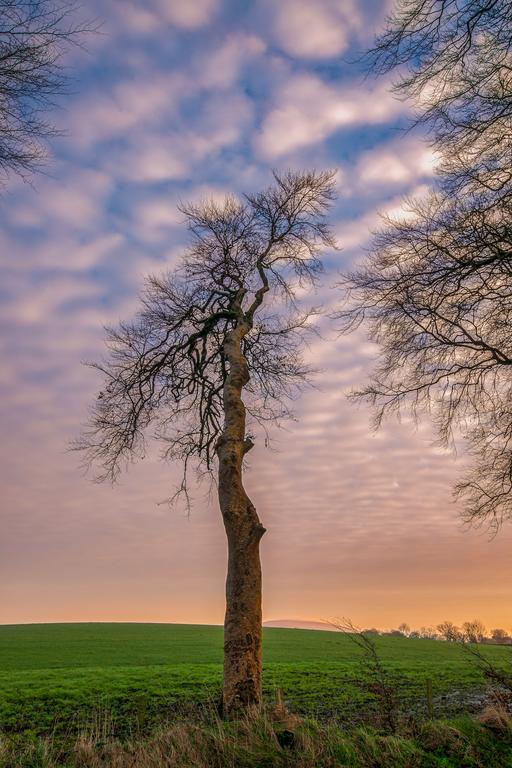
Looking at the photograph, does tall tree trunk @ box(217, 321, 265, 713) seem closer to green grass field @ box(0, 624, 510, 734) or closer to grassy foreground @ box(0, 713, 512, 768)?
green grass field @ box(0, 624, 510, 734)

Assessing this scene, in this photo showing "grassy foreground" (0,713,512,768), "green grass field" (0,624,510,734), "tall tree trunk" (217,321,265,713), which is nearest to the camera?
"grassy foreground" (0,713,512,768)

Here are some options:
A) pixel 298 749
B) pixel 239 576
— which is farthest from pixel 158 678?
pixel 298 749

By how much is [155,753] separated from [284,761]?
1443mm

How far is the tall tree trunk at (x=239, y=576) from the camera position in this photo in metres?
11.4

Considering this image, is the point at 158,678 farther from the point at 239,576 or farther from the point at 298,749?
the point at 298,749

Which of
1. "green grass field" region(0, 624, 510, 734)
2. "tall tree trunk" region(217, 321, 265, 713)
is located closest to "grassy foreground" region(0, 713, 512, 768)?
"green grass field" region(0, 624, 510, 734)

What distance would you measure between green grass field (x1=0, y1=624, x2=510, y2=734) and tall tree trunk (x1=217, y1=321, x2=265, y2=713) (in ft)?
2.42

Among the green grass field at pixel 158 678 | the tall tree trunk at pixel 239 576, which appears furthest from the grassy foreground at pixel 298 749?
the tall tree trunk at pixel 239 576

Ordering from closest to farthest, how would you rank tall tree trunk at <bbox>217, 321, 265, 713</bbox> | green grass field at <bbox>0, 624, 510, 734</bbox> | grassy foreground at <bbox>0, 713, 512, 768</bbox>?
grassy foreground at <bbox>0, 713, 512, 768</bbox> < tall tree trunk at <bbox>217, 321, 265, 713</bbox> < green grass field at <bbox>0, 624, 510, 734</bbox>

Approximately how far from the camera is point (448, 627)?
Result: 8.14 metres

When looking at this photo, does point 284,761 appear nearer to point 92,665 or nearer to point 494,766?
point 494,766

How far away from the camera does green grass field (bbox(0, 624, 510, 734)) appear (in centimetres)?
1775

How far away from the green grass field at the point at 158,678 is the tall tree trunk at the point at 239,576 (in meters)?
0.74

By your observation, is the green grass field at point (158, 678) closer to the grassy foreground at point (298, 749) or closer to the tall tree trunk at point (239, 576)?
the tall tree trunk at point (239, 576)
